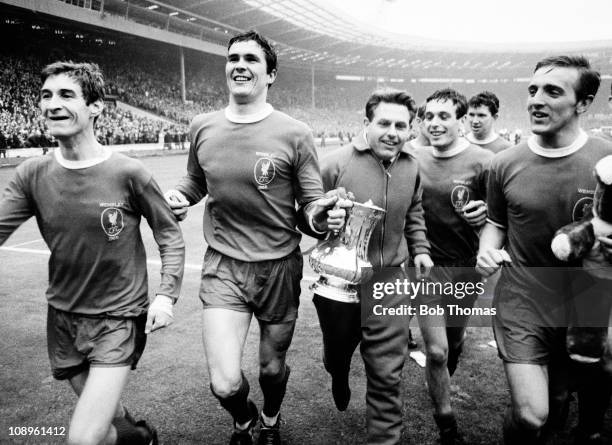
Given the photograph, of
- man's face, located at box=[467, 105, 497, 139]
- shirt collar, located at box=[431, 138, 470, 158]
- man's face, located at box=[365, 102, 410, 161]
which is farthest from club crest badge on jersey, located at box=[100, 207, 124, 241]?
man's face, located at box=[467, 105, 497, 139]

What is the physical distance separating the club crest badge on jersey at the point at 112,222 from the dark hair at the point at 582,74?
2467mm

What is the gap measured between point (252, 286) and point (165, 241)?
61cm

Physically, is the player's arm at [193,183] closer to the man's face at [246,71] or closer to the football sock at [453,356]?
the man's face at [246,71]

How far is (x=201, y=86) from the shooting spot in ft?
150

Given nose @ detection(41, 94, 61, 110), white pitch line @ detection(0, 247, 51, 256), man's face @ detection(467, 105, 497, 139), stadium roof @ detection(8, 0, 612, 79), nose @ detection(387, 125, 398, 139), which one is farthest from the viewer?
stadium roof @ detection(8, 0, 612, 79)

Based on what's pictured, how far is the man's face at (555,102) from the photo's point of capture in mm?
2660

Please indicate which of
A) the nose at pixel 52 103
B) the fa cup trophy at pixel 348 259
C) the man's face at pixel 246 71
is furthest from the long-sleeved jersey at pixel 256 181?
the nose at pixel 52 103

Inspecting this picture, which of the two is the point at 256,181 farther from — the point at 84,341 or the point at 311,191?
the point at 84,341

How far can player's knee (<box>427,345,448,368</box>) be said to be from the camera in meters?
3.37

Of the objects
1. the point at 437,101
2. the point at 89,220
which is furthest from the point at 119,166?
the point at 437,101

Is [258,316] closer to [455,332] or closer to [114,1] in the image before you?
[455,332]

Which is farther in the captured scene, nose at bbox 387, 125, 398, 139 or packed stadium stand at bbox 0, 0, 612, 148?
packed stadium stand at bbox 0, 0, 612, 148

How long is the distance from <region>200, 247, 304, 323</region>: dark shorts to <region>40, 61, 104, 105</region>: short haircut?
1173 mm

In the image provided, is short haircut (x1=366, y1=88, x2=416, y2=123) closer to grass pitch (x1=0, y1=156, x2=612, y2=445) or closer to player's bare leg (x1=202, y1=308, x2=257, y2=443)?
player's bare leg (x1=202, y1=308, x2=257, y2=443)
